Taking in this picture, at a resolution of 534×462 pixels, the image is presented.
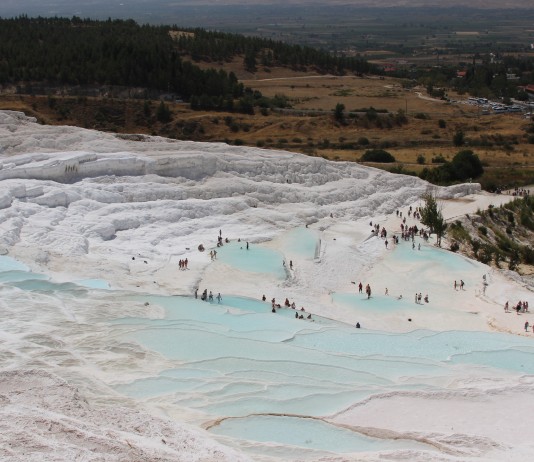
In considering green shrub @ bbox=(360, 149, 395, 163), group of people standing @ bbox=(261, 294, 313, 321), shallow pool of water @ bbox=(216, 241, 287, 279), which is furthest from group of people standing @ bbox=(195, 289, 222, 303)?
green shrub @ bbox=(360, 149, 395, 163)

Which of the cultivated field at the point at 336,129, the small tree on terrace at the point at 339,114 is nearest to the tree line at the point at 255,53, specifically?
the cultivated field at the point at 336,129

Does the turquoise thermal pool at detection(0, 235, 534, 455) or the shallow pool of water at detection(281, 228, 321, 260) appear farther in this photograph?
the shallow pool of water at detection(281, 228, 321, 260)

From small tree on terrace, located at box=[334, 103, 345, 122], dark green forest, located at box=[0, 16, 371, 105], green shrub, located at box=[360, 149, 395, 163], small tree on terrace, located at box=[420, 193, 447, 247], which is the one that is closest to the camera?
small tree on terrace, located at box=[420, 193, 447, 247]

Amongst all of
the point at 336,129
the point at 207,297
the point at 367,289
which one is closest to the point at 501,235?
the point at 367,289

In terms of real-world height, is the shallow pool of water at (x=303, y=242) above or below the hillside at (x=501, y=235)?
above

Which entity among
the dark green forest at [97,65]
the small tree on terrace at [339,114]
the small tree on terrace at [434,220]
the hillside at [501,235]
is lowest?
the hillside at [501,235]

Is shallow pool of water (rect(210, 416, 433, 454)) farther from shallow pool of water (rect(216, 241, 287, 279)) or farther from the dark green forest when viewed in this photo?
the dark green forest

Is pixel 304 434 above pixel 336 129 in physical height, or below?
below

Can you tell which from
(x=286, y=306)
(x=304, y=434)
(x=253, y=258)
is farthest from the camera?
(x=253, y=258)

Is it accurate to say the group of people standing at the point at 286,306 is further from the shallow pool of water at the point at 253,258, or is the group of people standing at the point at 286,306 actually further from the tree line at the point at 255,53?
the tree line at the point at 255,53

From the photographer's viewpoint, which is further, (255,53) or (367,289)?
(255,53)

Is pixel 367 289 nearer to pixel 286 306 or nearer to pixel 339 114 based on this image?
pixel 286 306

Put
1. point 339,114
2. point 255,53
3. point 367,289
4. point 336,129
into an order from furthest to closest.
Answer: point 255,53, point 339,114, point 336,129, point 367,289
